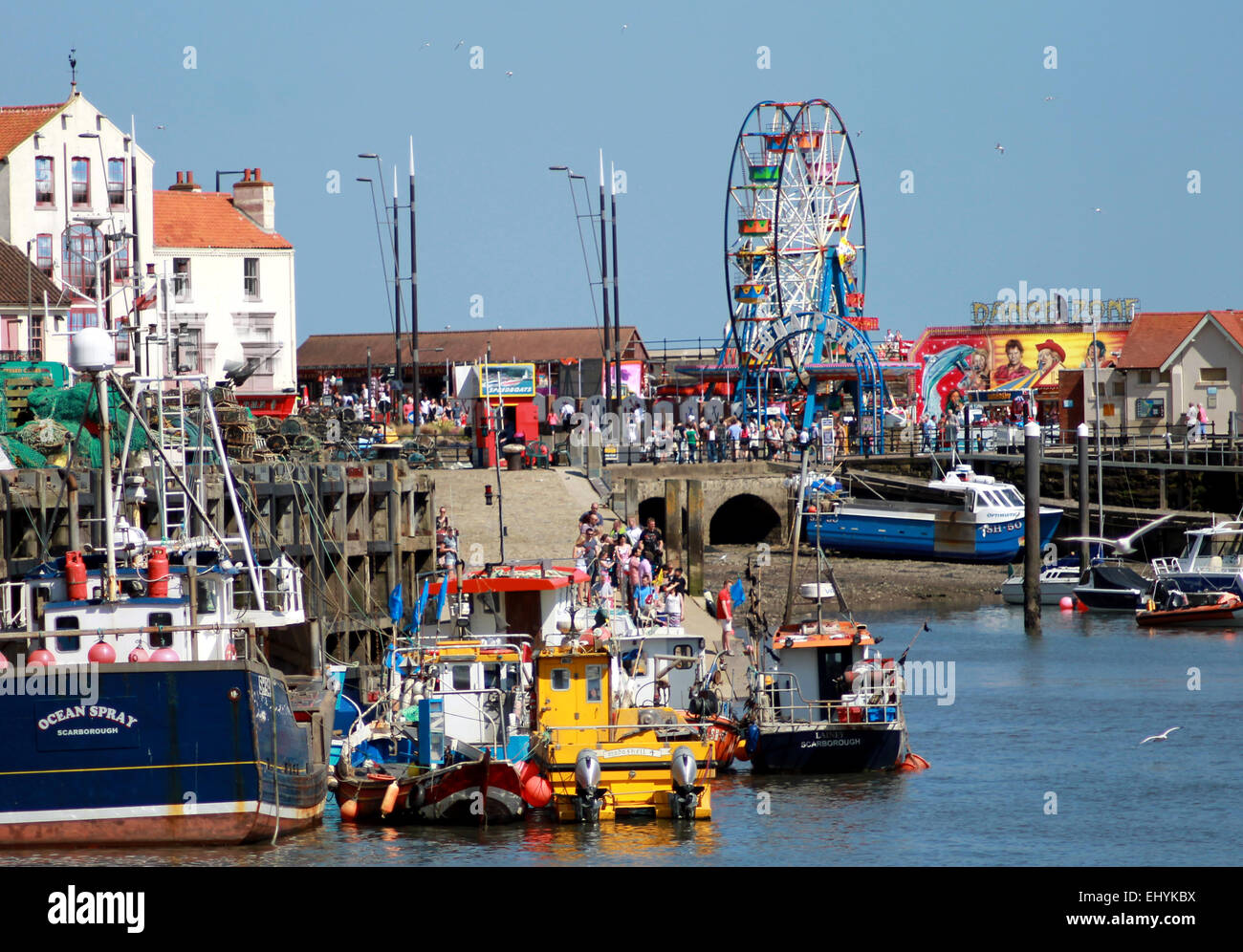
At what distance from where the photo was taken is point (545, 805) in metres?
21.0

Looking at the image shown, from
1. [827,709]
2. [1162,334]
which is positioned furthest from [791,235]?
[827,709]

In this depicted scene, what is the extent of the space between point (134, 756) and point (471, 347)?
72.3 meters

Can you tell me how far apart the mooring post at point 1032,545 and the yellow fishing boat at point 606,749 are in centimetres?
2038

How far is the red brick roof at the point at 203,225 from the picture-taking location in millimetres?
55906

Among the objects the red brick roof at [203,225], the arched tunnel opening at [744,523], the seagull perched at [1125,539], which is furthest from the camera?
the red brick roof at [203,225]

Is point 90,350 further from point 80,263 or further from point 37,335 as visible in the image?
point 80,263

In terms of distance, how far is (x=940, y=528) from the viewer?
5156 cm

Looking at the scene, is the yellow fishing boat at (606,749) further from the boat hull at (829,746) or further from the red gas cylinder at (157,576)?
the red gas cylinder at (157,576)

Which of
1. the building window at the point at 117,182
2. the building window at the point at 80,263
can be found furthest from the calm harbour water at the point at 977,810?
the building window at the point at 117,182

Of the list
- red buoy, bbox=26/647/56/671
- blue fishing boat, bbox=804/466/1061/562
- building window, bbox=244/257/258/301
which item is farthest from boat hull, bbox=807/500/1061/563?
red buoy, bbox=26/647/56/671
